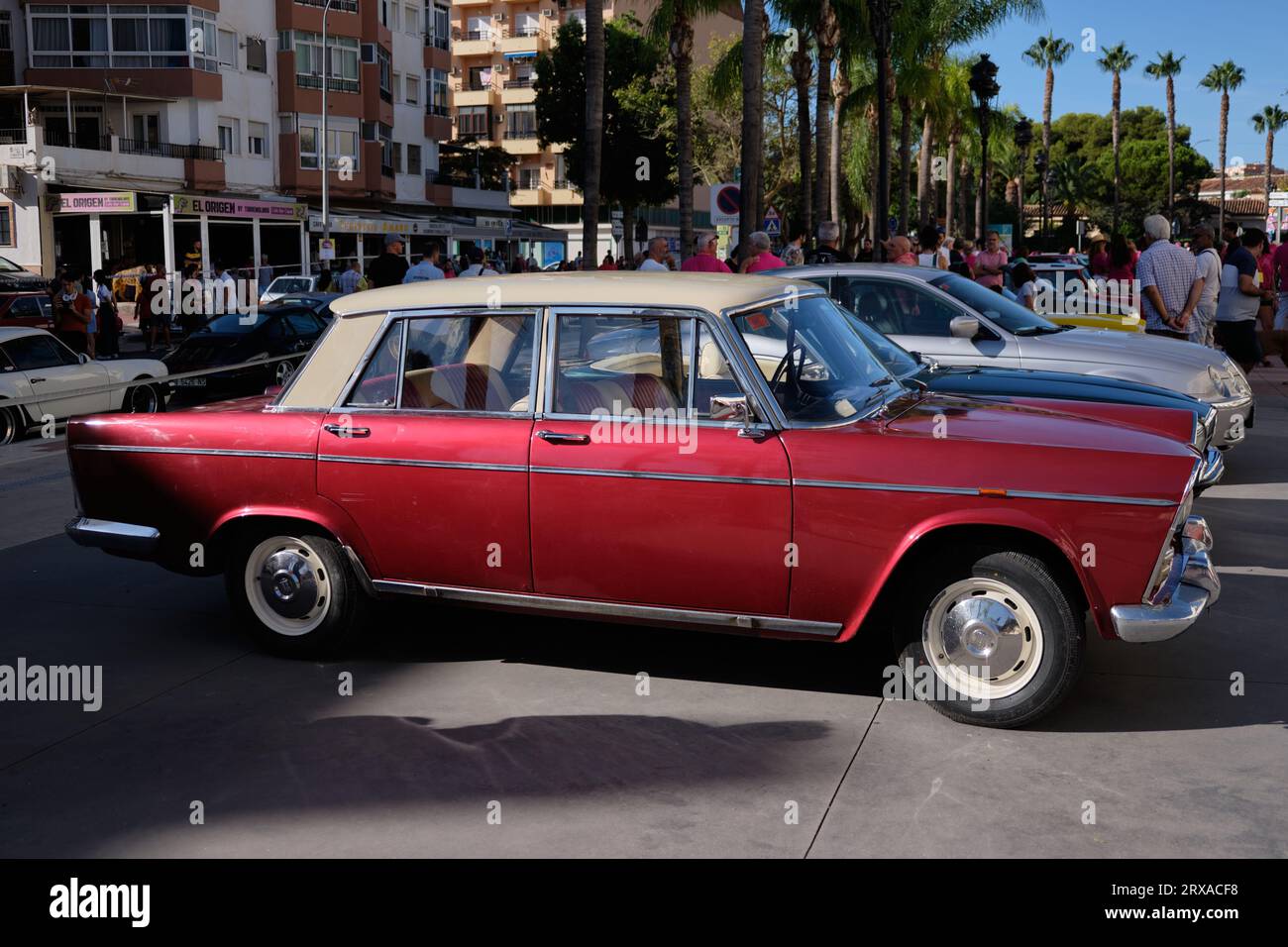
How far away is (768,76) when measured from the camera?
180 ft

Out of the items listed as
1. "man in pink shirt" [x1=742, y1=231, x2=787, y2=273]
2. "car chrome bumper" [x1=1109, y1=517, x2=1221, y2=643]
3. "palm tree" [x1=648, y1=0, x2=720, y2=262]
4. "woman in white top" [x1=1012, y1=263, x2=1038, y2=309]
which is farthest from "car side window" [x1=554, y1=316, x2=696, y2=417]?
"palm tree" [x1=648, y1=0, x2=720, y2=262]

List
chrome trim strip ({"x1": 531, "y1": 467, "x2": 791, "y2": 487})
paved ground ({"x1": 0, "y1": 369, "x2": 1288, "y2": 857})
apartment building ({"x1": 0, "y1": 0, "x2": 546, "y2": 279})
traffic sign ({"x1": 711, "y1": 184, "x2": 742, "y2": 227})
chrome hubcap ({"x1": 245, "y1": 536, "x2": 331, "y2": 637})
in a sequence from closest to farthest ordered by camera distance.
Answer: paved ground ({"x1": 0, "y1": 369, "x2": 1288, "y2": 857}) < chrome trim strip ({"x1": 531, "y1": 467, "x2": 791, "y2": 487}) < chrome hubcap ({"x1": 245, "y1": 536, "x2": 331, "y2": 637}) < traffic sign ({"x1": 711, "y1": 184, "x2": 742, "y2": 227}) < apartment building ({"x1": 0, "y1": 0, "x2": 546, "y2": 279})

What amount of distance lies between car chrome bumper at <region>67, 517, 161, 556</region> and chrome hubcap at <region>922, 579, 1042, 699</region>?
3.52 metres

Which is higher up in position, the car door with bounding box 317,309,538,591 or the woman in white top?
the woman in white top

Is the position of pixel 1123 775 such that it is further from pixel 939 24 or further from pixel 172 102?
pixel 172 102

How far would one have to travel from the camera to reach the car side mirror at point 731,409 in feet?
17.3

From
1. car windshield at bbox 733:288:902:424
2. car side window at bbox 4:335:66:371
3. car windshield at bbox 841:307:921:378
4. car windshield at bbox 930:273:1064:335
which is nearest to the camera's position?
car windshield at bbox 733:288:902:424

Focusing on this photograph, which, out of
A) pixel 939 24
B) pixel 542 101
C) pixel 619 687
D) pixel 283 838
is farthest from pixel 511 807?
pixel 542 101

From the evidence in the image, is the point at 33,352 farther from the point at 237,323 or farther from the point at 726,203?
the point at 726,203

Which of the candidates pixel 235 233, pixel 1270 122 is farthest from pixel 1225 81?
pixel 235 233

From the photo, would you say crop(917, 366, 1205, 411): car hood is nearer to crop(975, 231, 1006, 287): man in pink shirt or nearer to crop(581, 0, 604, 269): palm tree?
crop(975, 231, 1006, 287): man in pink shirt

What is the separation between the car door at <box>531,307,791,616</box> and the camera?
523 cm
